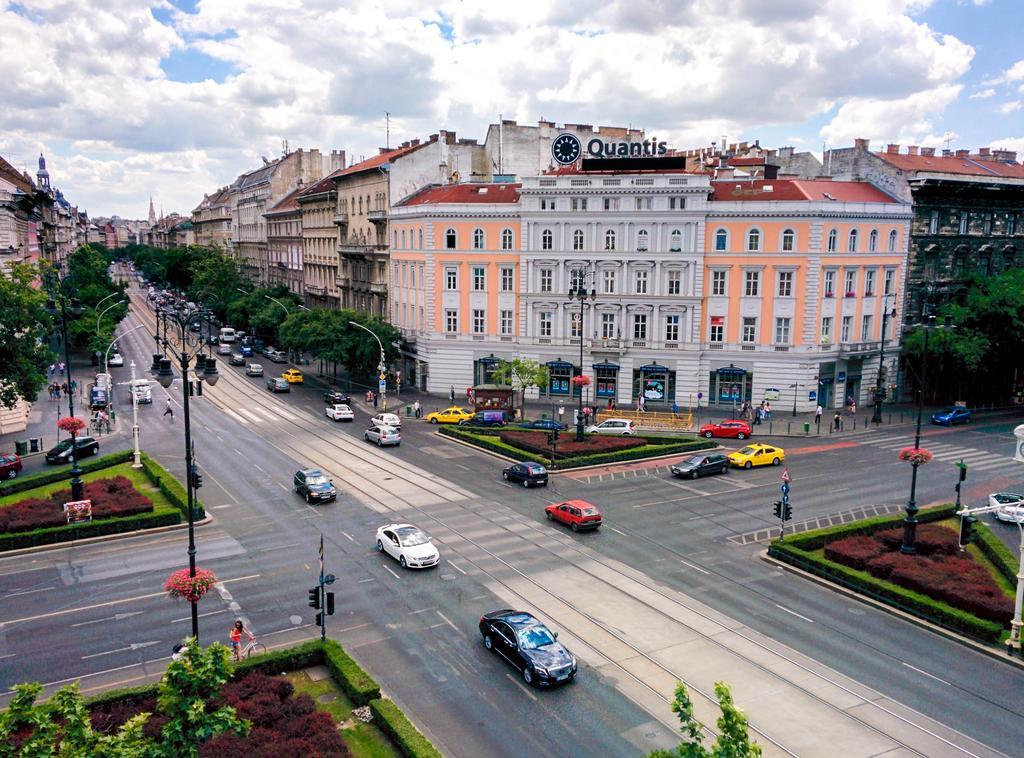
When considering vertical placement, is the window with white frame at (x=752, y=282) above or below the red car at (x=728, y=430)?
above

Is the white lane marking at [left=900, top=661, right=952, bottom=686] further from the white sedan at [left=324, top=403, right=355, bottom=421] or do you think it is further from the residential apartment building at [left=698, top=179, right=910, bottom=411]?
the white sedan at [left=324, top=403, right=355, bottom=421]

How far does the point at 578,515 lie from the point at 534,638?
43.6 feet

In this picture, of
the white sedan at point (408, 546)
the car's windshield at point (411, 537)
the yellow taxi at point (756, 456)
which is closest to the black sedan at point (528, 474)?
the white sedan at point (408, 546)

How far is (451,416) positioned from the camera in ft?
210

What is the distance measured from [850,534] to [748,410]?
101ft

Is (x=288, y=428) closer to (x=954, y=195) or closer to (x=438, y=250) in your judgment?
(x=438, y=250)

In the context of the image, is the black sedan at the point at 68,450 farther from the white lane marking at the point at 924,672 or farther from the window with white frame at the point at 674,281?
the white lane marking at the point at 924,672

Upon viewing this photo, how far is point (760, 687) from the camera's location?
2364 centimetres

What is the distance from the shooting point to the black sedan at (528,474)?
4512 cm

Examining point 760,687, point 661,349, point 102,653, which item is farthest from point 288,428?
point 760,687

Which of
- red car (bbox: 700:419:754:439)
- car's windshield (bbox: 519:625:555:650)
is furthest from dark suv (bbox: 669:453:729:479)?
car's windshield (bbox: 519:625:555:650)

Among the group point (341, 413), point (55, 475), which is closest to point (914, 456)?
point (341, 413)

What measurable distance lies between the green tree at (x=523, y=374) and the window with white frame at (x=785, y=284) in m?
20.2

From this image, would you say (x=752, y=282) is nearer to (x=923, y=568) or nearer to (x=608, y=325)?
(x=608, y=325)
